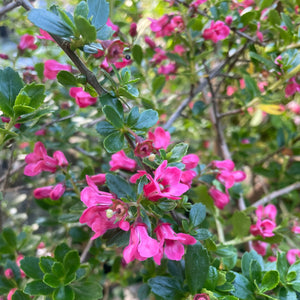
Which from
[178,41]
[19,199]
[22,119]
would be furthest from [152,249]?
[19,199]

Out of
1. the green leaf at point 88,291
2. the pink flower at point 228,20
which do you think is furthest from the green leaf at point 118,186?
the pink flower at point 228,20

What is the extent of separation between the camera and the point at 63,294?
0.57 m

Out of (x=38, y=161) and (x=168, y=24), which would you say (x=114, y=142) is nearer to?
(x=38, y=161)

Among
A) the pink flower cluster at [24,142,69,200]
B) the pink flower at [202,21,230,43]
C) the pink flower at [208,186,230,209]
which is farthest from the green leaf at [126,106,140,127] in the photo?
the pink flower at [202,21,230,43]

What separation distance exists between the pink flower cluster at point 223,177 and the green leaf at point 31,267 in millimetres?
430

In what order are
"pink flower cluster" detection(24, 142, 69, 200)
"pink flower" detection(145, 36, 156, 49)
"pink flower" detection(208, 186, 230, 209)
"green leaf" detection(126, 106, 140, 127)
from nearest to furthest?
"green leaf" detection(126, 106, 140, 127) → "pink flower cluster" detection(24, 142, 69, 200) → "pink flower" detection(208, 186, 230, 209) → "pink flower" detection(145, 36, 156, 49)

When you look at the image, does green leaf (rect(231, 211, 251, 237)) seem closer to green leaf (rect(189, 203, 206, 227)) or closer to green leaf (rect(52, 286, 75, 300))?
green leaf (rect(189, 203, 206, 227))

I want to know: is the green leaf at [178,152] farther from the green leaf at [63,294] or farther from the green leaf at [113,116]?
the green leaf at [63,294]

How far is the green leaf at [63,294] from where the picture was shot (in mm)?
563

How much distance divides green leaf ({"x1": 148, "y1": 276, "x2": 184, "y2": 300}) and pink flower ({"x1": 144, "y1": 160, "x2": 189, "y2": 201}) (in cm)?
19

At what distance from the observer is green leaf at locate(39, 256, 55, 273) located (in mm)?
583

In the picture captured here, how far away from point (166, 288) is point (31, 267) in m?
0.27

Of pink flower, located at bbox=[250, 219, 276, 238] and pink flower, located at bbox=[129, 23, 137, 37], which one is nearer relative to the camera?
pink flower, located at bbox=[250, 219, 276, 238]

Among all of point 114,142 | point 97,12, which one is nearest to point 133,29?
point 97,12
